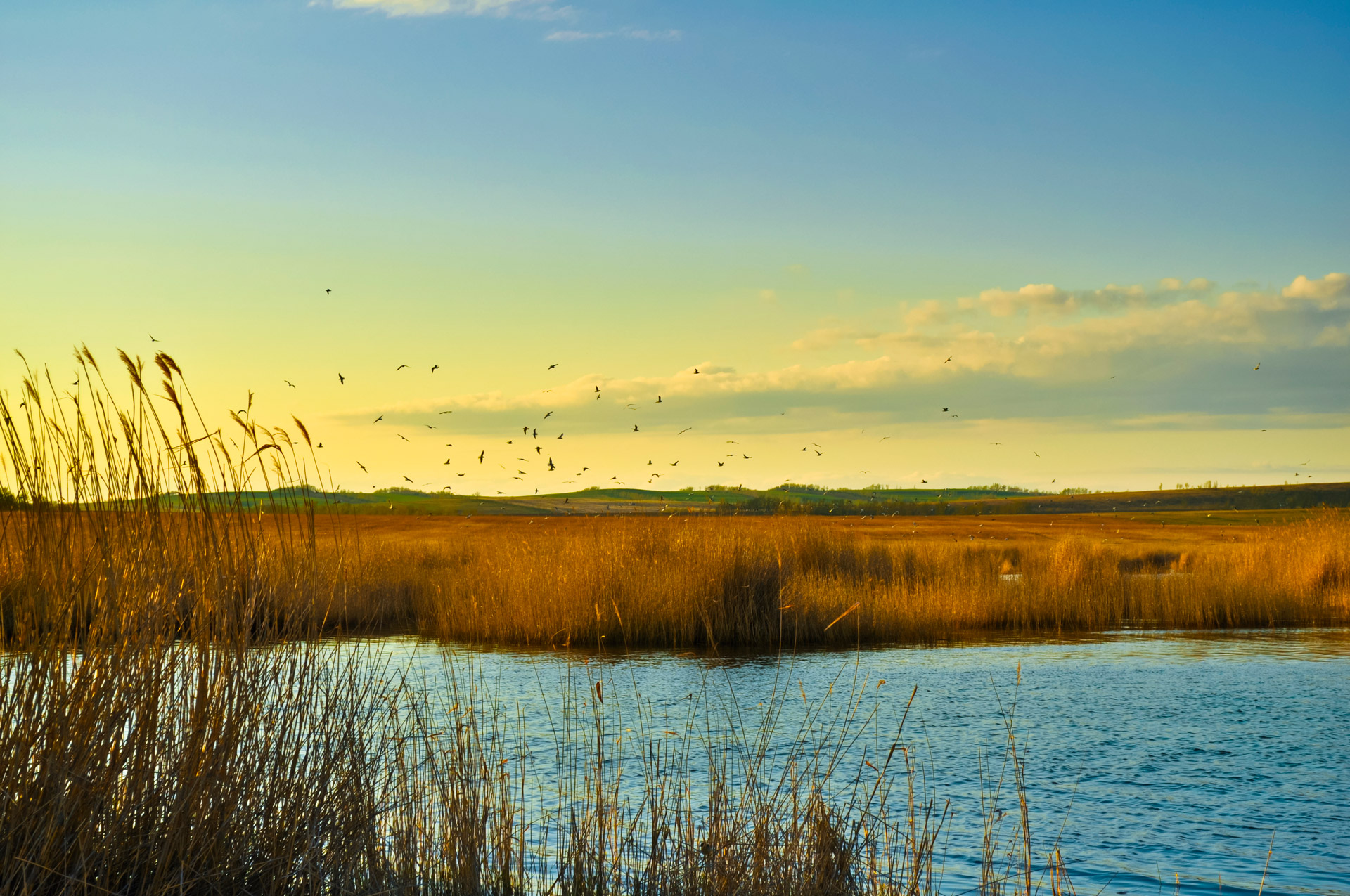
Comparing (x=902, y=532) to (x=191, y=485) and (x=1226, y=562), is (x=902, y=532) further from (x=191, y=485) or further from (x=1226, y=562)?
(x=191, y=485)

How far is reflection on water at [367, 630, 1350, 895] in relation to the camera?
17.3ft

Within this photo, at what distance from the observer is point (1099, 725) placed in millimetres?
8242

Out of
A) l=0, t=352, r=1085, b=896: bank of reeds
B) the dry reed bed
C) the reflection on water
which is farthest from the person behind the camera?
the dry reed bed

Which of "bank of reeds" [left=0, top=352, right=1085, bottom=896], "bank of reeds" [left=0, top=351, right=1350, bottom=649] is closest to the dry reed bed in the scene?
"bank of reeds" [left=0, top=351, right=1350, bottom=649]

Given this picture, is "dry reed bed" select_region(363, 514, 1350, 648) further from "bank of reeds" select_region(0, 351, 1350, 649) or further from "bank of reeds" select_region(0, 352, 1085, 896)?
"bank of reeds" select_region(0, 352, 1085, 896)

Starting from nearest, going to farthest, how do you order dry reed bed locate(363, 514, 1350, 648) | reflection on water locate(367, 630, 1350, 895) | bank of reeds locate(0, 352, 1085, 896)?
bank of reeds locate(0, 352, 1085, 896) → reflection on water locate(367, 630, 1350, 895) → dry reed bed locate(363, 514, 1350, 648)

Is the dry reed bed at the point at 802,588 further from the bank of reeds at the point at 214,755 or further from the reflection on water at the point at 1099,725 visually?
the bank of reeds at the point at 214,755

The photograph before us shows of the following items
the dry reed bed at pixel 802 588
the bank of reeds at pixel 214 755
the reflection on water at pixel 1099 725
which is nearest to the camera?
the bank of reeds at pixel 214 755

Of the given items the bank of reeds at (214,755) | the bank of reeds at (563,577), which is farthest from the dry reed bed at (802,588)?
the bank of reeds at (214,755)

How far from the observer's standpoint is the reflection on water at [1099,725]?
208 inches

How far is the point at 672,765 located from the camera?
6.14 meters

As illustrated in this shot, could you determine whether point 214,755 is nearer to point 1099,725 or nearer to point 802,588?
point 1099,725

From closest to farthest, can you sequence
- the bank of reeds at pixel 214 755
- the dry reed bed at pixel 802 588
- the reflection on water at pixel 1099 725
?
1. the bank of reeds at pixel 214 755
2. the reflection on water at pixel 1099 725
3. the dry reed bed at pixel 802 588

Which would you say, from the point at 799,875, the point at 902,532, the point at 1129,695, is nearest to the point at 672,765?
the point at 799,875
